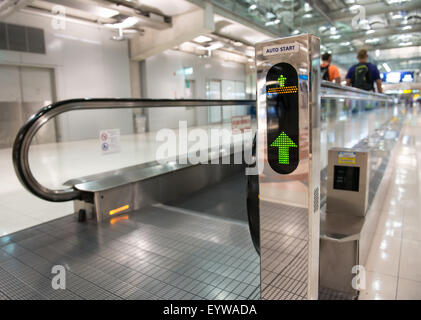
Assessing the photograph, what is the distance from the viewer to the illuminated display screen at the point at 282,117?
1.12 m

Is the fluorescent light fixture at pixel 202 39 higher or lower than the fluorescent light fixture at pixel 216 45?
higher

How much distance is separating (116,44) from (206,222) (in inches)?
448

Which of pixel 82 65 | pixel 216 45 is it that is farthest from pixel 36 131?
pixel 216 45

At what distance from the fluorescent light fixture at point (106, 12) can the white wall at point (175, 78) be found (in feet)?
10.6

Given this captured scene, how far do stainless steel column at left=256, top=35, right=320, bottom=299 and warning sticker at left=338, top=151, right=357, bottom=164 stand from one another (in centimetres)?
80

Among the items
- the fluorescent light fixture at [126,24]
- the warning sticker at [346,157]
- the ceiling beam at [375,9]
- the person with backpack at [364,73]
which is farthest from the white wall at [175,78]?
the warning sticker at [346,157]

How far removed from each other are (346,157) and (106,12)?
10235 mm

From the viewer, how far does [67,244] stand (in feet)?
7.61

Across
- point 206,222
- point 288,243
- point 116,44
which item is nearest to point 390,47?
point 116,44

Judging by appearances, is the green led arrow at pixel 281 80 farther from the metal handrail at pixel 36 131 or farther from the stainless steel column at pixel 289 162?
the metal handrail at pixel 36 131

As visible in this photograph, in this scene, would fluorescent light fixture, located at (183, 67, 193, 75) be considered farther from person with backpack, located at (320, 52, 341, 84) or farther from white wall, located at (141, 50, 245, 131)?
person with backpack, located at (320, 52, 341, 84)

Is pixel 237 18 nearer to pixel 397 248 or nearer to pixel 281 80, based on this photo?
A: pixel 397 248

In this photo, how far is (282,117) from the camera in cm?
116
